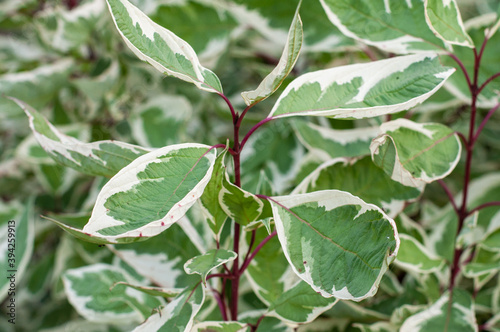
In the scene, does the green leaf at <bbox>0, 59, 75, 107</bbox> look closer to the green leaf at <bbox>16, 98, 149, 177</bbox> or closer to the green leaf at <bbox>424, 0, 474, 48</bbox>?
the green leaf at <bbox>16, 98, 149, 177</bbox>

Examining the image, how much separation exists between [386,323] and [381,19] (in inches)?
16.0

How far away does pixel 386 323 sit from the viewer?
63 centimetres

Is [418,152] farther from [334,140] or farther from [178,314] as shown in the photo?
[178,314]

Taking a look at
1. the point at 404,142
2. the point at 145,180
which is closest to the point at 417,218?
the point at 404,142

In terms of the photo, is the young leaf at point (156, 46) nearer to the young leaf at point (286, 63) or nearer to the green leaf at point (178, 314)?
the young leaf at point (286, 63)

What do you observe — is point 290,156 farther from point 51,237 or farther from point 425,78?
point 51,237

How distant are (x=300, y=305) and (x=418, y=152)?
0.73ft

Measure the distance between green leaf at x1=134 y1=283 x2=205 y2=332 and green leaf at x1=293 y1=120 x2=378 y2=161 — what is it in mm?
302

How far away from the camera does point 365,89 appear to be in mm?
473

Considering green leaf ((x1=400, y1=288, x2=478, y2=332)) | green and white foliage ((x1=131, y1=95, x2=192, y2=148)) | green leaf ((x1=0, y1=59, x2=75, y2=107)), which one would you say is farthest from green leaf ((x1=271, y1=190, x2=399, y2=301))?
green leaf ((x1=0, y1=59, x2=75, y2=107))

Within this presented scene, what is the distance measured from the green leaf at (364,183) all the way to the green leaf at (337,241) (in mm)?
105

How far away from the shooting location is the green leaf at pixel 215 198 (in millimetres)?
456

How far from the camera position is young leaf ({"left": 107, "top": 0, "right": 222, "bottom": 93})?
0.41 m

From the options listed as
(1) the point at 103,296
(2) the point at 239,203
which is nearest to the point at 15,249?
(1) the point at 103,296
